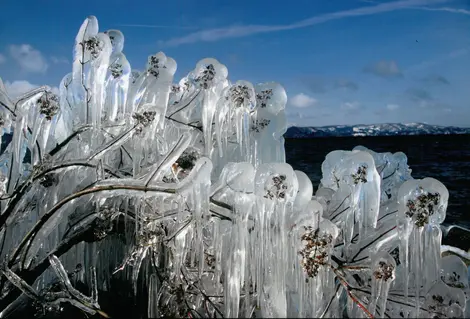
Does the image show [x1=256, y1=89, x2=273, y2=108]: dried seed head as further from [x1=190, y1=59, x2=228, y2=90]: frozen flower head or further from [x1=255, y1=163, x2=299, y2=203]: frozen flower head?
[x1=255, y1=163, x2=299, y2=203]: frozen flower head

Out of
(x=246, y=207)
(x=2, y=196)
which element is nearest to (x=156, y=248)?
(x=246, y=207)

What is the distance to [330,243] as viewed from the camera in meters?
3.67

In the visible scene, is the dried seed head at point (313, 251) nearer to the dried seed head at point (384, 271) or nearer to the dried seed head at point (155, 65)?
the dried seed head at point (384, 271)

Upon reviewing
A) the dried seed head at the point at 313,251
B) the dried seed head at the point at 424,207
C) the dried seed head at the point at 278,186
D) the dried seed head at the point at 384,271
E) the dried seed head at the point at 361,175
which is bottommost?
the dried seed head at the point at 384,271

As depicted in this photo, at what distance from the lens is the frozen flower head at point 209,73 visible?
217 inches

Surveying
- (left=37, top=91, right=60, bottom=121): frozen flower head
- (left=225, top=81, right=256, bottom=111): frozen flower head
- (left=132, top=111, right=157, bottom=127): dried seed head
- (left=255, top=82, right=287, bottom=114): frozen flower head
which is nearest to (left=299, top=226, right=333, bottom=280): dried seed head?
(left=132, top=111, right=157, bottom=127): dried seed head

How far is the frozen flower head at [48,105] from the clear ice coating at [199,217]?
2 centimetres

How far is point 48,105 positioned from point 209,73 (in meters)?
2.16

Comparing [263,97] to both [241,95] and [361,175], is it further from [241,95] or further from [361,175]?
[361,175]

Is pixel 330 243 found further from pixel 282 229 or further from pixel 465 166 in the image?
pixel 465 166

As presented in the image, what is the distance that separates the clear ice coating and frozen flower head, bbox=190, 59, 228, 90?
2 centimetres

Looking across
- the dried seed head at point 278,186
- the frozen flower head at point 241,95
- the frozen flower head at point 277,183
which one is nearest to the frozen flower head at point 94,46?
the frozen flower head at point 241,95

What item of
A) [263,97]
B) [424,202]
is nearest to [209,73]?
[263,97]

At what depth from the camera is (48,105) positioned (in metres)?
4.39
